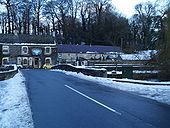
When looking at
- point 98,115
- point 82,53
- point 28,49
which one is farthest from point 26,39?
point 98,115

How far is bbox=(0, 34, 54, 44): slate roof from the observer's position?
9754 cm

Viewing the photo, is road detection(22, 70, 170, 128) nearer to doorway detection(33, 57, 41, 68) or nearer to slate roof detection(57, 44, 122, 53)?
doorway detection(33, 57, 41, 68)

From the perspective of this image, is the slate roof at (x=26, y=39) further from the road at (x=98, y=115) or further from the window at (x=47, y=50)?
the road at (x=98, y=115)

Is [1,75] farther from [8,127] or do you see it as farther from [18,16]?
[18,16]

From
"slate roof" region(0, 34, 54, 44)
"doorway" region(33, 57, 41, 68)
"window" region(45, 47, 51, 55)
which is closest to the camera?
"slate roof" region(0, 34, 54, 44)

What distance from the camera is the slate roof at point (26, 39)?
97.5 meters

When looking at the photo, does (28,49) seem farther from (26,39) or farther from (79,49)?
(79,49)

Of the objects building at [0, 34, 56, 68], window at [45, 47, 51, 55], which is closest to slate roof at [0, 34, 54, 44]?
building at [0, 34, 56, 68]

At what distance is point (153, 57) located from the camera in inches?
1661

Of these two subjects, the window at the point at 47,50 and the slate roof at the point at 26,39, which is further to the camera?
the window at the point at 47,50

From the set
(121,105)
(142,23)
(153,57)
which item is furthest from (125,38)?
(121,105)

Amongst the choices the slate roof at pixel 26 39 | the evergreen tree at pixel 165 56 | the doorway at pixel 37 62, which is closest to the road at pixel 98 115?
the evergreen tree at pixel 165 56

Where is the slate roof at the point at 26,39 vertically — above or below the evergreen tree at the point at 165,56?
above

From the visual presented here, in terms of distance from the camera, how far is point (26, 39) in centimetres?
9938
